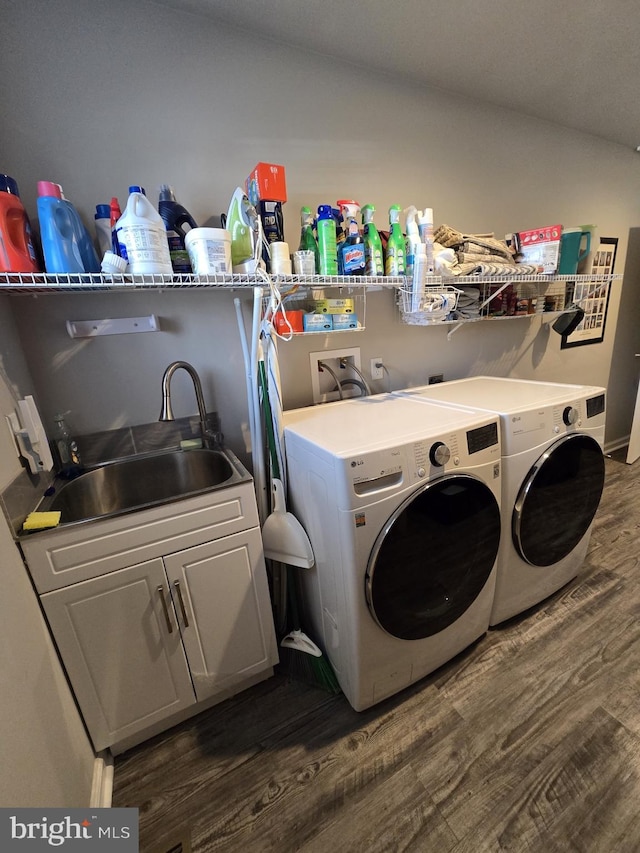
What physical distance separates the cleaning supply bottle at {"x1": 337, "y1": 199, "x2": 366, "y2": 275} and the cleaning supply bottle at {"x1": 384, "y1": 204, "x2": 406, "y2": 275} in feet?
0.44

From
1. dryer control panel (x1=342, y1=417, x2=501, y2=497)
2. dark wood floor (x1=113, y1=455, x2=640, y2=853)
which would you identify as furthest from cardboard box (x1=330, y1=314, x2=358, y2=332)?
dark wood floor (x1=113, y1=455, x2=640, y2=853)

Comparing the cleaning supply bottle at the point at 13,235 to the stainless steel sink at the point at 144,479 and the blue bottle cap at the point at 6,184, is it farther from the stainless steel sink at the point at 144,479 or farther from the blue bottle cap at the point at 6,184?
the stainless steel sink at the point at 144,479

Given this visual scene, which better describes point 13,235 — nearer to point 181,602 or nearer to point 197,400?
point 197,400

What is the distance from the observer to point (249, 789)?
1.07 meters

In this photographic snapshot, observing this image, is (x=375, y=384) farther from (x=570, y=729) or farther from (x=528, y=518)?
(x=570, y=729)

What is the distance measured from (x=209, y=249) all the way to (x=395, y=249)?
766 millimetres

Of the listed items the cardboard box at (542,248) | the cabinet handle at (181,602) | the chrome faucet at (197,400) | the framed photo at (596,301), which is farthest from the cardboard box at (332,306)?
the framed photo at (596,301)

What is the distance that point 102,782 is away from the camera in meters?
1.08

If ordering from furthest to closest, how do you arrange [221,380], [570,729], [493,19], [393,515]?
1. [221,380]
2. [493,19]
3. [570,729]
4. [393,515]

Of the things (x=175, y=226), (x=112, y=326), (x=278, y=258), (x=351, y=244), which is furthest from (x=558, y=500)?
(x=112, y=326)

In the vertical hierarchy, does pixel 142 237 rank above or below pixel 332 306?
above

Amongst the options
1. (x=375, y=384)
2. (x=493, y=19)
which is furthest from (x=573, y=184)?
(x=375, y=384)

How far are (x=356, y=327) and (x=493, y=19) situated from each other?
1.26 metres

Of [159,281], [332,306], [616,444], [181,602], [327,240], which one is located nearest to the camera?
[159,281]
